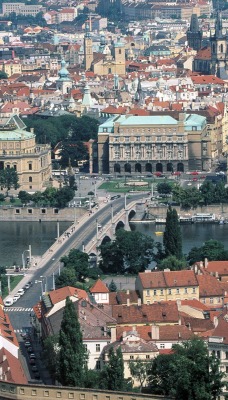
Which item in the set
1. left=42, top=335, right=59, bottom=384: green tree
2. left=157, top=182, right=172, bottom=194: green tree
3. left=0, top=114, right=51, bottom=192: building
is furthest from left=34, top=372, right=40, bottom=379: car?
left=0, top=114, right=51, bottom=192: building

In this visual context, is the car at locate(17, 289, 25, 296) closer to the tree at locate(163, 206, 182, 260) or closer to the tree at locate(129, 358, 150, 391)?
the tree at locate(163, 206, 182, 260)

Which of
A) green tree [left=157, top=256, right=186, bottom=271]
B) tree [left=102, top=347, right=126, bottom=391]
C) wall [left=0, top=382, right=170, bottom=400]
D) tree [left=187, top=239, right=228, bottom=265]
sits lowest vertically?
tree [left=187, top=239, right=228, bottom=265]

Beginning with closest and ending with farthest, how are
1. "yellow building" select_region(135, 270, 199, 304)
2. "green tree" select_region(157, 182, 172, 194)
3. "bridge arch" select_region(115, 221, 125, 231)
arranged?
"yellow building" select_region(135, 270, 199, 304)
"bridge arch" select_region(115, 221, 125, 231)
"green tree" select_region(157, 182, 172, 194)

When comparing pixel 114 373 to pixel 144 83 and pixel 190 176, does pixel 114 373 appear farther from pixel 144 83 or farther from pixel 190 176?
pixel 144 83

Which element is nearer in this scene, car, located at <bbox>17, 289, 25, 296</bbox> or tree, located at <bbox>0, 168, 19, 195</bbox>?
car, located at <bbox>17, 289, 25, 296</bbox>

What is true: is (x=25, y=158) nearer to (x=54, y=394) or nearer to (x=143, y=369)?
(x=143, y=369)

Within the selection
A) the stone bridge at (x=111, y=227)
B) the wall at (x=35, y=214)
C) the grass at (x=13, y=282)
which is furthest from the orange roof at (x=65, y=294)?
the wall at (x=35, y=214)

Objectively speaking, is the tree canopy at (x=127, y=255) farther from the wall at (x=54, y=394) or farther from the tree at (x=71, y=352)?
the wall at (x=54, y=394)
